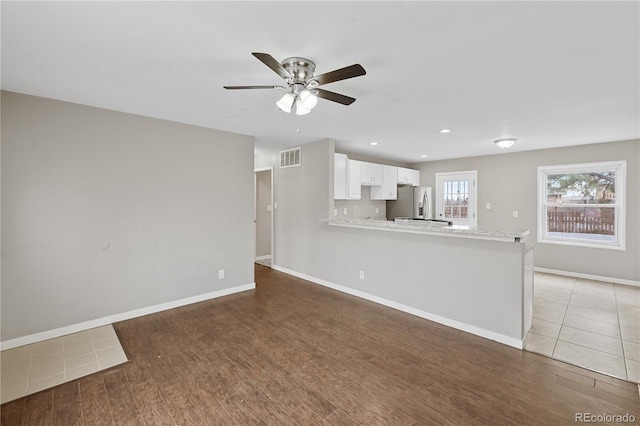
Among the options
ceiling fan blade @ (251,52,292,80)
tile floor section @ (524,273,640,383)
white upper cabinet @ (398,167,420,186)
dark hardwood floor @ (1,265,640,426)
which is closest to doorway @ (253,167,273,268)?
white upper cabinet @ (398,167,420,186)

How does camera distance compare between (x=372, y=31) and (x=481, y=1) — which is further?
(x=372, y=31)

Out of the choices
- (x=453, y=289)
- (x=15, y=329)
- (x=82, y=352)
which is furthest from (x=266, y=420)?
(x=15, y=329)

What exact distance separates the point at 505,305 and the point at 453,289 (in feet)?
1.64

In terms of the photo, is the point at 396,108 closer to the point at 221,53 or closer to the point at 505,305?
the point at 221,53

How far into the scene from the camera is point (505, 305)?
2781 millimetres

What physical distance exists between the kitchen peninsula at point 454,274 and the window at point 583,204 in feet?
10.0

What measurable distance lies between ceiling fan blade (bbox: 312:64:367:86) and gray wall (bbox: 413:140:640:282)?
534cm

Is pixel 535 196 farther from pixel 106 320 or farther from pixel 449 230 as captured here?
A: pixel 106 320

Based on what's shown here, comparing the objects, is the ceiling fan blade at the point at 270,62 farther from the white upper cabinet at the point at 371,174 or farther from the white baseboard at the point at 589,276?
the white baseboard at the point at 589,276

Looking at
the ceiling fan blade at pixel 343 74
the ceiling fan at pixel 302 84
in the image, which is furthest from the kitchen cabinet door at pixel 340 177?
the ceiling fan blade at pixel 343 74

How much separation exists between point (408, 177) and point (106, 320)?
6.04m

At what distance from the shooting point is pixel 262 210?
6578 millimetres

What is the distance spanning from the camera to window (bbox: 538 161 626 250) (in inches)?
184

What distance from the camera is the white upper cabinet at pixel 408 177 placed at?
21.2 ft
